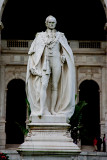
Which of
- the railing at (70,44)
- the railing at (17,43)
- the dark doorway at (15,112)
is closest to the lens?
the railing at (70,44)

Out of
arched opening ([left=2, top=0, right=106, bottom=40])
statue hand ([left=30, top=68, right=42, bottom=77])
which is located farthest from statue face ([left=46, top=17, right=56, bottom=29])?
arched opening ([left=2, top=0, right=106, bottom=40])

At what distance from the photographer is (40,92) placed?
898 cm

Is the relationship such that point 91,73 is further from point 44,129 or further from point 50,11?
point 44,129

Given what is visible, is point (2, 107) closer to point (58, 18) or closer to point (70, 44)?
point (70, 44)

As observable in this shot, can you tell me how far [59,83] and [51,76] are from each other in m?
0.22

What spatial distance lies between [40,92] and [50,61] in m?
0.71

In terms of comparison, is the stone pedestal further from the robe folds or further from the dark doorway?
the dark doorway

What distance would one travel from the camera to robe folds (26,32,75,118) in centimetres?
905

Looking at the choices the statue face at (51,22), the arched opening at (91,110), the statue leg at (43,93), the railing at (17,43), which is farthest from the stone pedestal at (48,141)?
the arched opening at (91,110)

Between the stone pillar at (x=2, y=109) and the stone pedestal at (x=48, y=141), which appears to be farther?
the stone pillar at (x=2, y=109)

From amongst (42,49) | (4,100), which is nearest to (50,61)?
(42,49)

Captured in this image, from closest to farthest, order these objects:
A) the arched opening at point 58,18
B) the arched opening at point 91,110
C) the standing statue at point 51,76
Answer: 1. the standing statue at point 51,76
2. the arched opening at point 91,110
3. the arched opening at point 58,18

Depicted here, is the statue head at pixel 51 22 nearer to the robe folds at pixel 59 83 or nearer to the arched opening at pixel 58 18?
the robe folds at pixel 59 83

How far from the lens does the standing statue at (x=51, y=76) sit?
9031 millimetres
